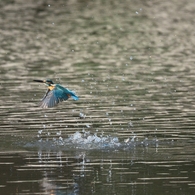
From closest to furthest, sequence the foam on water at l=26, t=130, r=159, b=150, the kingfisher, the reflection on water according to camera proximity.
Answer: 1. the reflection on water
2. the foam on water at l=26, t=130, r=159, b=150
3. the kingfisher

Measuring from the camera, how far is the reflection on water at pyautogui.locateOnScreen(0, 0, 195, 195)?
36.1 ft

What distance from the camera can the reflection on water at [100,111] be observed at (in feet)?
36.1

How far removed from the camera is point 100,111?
53.9 ft

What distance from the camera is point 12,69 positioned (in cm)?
2320

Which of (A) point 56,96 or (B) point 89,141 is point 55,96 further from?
(B) point 89,141

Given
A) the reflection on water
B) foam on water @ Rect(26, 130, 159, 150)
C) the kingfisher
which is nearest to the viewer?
the reflection on water

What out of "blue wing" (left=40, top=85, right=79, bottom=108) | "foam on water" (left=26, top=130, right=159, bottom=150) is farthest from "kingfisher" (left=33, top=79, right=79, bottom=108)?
"foam on water" (left=26, top=130, right=159, bottom=150)

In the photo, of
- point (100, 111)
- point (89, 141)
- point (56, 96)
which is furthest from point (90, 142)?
point (100, 111)

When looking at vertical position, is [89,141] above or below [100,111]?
below

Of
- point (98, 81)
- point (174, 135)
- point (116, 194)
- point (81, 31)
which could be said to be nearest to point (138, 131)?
point (174, 135)

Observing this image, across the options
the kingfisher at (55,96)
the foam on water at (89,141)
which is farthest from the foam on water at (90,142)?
the kingfisher at (55,96)

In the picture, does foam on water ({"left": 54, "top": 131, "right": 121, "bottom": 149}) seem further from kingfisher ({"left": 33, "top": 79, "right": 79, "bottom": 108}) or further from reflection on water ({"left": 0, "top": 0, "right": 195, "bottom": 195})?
kingfisher ({"left": 33, "top": 79, "right": 79, "bottom": 108})

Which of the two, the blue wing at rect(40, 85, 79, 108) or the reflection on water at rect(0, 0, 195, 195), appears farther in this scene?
the blue wing at rect(40, 85, 79, 108)

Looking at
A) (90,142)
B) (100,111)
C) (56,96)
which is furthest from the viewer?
(100,111)
